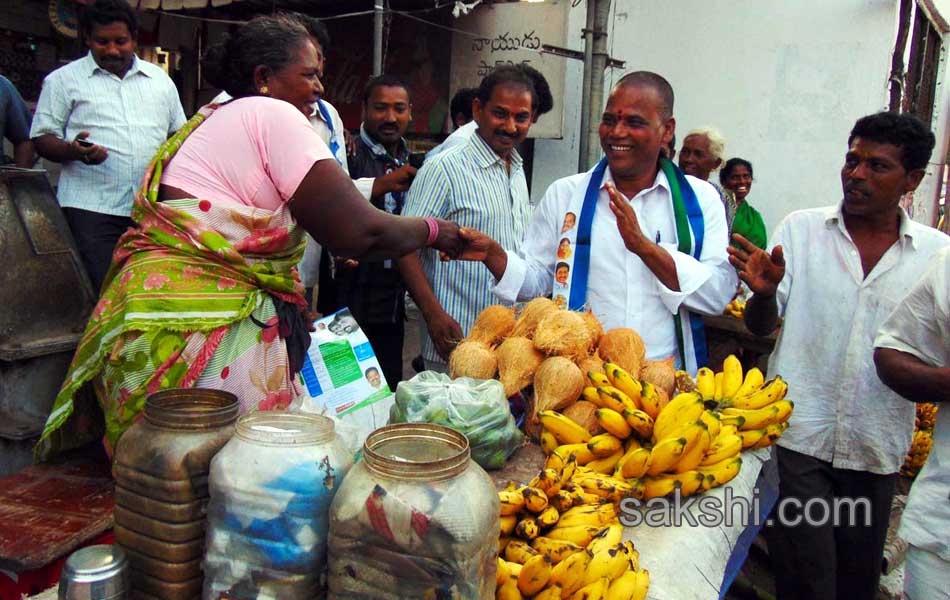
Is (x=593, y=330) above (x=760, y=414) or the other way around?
above

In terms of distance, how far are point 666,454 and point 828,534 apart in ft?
4.70

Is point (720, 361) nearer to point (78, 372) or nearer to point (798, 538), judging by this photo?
point (798, 538)

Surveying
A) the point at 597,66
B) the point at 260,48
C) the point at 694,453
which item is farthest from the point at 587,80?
the point at 694,453

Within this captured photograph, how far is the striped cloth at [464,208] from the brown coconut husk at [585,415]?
116cm

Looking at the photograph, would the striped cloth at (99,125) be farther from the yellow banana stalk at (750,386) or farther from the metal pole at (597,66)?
the metal pole at (597,66)

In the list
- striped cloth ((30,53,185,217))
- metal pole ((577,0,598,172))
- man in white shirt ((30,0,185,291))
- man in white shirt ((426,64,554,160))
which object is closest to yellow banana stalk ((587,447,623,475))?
man in white shirt ((426,64,554,160))

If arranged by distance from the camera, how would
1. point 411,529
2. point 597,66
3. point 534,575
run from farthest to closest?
point 597,66
point 534,575
point 411,529

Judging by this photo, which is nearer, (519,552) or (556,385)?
(519,552)

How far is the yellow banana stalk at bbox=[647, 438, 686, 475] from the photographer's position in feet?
6.79

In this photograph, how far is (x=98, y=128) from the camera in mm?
4070

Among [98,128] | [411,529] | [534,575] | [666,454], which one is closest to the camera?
[411,529]

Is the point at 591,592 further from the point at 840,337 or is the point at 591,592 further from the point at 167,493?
the point at 840,337

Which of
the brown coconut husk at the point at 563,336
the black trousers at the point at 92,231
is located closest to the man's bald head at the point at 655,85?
the brown coconut husk at the point at 563,336

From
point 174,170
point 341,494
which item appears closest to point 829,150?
point 174,170
